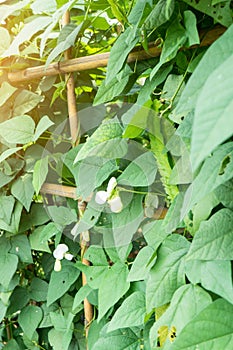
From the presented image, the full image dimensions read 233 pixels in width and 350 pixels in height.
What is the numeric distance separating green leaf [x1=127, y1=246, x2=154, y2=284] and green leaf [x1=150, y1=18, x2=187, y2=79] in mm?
321

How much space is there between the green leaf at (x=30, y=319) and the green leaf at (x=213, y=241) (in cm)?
79

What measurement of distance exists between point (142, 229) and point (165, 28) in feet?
1.20

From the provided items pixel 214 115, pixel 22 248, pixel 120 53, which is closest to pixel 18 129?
pixel 22 248

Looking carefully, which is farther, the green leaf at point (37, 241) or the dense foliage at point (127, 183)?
the green leaf at point (37, 241)

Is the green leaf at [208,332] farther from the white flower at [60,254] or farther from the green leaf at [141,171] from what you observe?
the white flower at [60,254]

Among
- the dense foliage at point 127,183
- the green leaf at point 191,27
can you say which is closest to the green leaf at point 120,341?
the dense foliage at point 127,183

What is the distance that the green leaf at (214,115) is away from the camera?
32cm

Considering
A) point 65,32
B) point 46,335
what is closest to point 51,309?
point 46,335

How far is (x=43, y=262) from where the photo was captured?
4.47 ft

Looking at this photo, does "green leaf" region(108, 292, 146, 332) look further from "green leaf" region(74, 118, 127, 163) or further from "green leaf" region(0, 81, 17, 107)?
"green leaf" region(0, 81, 17, 107)

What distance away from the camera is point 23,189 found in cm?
125

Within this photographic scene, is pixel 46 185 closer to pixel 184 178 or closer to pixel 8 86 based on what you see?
pixel 8 86

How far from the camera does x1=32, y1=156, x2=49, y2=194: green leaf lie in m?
1.15

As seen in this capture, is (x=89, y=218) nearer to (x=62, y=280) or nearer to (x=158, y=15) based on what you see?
(x=62, y=280)
